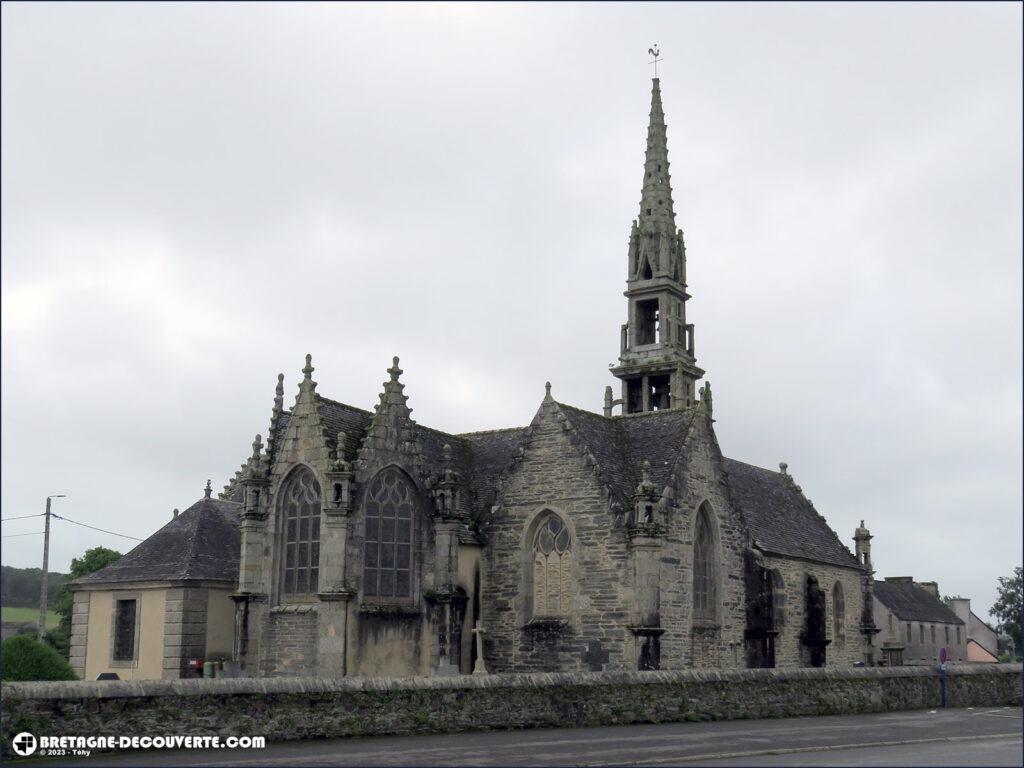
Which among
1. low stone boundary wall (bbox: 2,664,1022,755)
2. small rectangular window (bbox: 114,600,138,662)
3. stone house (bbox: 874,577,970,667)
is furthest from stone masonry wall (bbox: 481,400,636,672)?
stone house (bbox: 874,577,970,667)

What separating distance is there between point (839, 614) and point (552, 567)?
19399 millimetres

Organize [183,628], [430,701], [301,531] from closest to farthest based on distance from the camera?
[430,701] → [301,531] → [183,628]

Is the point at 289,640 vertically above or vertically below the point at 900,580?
below

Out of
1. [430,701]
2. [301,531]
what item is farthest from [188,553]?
[430,701]

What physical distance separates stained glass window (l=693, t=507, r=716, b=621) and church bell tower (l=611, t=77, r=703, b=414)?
85.7ft

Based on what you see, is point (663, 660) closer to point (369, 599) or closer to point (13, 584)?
point (369, 599)

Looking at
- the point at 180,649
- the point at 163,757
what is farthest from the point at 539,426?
the point at 163,757

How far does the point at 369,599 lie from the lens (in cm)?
2833

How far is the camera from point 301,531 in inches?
1151

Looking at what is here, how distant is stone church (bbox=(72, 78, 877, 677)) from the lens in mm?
28516

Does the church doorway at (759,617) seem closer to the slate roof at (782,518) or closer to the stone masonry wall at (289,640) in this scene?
the slate roof at (782,518)

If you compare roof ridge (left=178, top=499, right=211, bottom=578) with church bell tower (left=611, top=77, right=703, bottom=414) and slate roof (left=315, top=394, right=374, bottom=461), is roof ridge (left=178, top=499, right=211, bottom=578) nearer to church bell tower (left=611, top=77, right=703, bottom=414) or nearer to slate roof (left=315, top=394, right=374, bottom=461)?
slate roof (left=315, top=394, right=374, bottom=461)

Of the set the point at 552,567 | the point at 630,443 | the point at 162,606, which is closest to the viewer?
the point at 552,567

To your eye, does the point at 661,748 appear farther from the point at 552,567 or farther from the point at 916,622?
the point at 916,622
